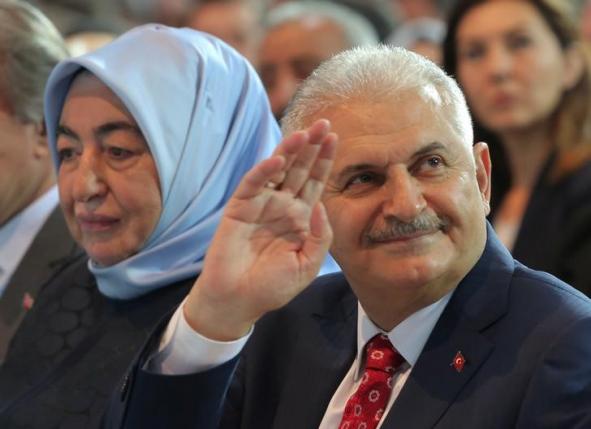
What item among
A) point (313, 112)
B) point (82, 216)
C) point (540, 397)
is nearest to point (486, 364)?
point (540, 397)

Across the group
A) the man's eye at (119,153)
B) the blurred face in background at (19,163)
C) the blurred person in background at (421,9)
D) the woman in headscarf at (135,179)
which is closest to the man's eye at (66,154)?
the woman in headscarf at (135,179)

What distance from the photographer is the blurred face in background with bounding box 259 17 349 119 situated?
16.7 feet

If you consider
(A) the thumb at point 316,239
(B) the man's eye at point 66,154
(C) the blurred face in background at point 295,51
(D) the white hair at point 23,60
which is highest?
(D) the white hair at point 23,60

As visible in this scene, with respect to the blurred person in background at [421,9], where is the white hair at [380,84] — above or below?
above

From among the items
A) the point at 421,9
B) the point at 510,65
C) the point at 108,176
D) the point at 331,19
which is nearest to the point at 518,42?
the point at 510,65

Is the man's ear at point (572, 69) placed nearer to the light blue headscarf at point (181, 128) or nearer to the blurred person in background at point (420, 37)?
the blurred person in background at point (420, 37)

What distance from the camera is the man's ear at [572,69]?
459cm

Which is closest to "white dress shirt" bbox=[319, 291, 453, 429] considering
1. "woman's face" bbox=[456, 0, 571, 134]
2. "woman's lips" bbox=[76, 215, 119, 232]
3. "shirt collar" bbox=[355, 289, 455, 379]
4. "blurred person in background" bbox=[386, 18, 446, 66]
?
"shirt collar" bbox=[355, 289, 455, 379]

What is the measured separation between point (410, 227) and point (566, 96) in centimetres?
257

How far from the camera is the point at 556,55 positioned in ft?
15.0

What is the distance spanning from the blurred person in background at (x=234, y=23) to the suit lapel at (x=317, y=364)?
3.61 m

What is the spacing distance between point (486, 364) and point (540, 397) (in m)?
0.15

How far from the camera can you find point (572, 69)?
4.60 meters

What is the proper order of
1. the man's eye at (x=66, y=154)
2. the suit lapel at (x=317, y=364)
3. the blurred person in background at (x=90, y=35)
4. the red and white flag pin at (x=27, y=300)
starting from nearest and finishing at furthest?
the suit lapel at (x=317, y=364) < the man's eye at (x=66, y=154) < the red and white flag pin at (x=27, y=300) < the blurred person in background at (x=90, y=35)
